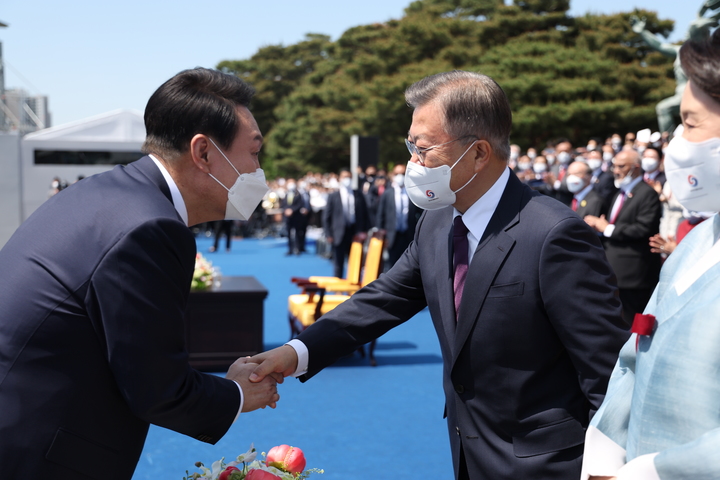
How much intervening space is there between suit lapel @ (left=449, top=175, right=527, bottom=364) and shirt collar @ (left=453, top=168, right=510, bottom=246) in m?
0.05

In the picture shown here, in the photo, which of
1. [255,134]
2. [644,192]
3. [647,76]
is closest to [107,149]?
[647,76]

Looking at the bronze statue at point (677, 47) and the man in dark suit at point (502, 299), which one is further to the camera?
the bronze statue at point (677, 47)

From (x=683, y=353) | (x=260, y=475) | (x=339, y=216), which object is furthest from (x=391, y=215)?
(x=683, y=353)

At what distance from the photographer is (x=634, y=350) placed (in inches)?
52.7

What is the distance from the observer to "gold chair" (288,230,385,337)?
6.51 metres

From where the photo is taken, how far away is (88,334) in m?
1.50

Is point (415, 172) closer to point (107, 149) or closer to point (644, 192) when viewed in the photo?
point (644, 192)

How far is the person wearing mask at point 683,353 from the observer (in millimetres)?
A: 1102

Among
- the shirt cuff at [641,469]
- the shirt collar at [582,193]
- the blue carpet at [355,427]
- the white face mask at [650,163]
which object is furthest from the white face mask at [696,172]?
the white face mask at [650,163]

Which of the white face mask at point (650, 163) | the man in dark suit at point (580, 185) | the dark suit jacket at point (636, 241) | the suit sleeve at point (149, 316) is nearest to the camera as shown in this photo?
the suit sleeve at point (149, 316)

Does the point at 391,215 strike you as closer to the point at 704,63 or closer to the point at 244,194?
the point at 244,194

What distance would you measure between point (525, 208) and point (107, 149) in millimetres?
25366

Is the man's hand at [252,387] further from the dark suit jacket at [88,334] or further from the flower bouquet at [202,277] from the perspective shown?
the flower bouquet at [202,277]

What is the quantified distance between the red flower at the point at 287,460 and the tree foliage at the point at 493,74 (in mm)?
24880
